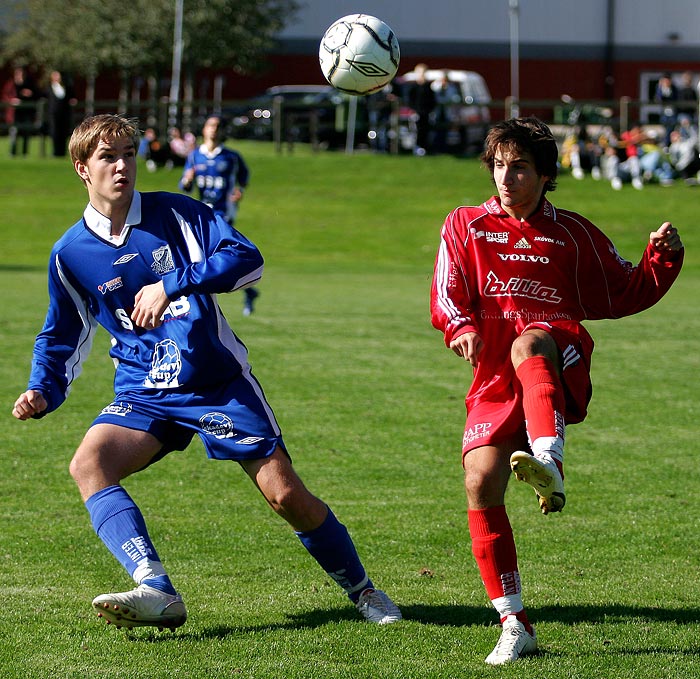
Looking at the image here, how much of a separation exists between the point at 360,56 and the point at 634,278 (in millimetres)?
1968

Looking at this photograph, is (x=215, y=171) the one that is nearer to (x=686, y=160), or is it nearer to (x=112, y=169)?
(x=112, y=169)

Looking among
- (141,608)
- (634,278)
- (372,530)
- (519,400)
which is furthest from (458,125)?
(141,608)

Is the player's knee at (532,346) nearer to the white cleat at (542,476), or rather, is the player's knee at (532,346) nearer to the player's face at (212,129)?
the white cleat at (542,476)

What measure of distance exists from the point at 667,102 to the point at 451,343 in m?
28.5

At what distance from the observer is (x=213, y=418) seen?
457 centimetres

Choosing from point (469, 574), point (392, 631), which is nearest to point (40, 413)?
point (392, 631)

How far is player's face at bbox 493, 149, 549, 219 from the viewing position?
15.2 feet

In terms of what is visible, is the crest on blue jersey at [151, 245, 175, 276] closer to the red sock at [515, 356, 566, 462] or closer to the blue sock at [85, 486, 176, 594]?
the blue sock at [85, 486, 176, 594]

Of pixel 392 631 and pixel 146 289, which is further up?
pixel 146 289

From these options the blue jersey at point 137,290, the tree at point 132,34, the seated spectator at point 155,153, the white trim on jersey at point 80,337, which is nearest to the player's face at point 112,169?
the blue jersey at point 137,290

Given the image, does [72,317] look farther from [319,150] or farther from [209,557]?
[319,150]

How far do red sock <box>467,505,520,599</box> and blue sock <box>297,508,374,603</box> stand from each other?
0.56 metres

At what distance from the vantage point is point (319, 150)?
1292 inches

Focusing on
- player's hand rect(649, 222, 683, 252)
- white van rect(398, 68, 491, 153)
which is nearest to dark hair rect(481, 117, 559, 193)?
player's hand rect(649, 222, 683, 252)
